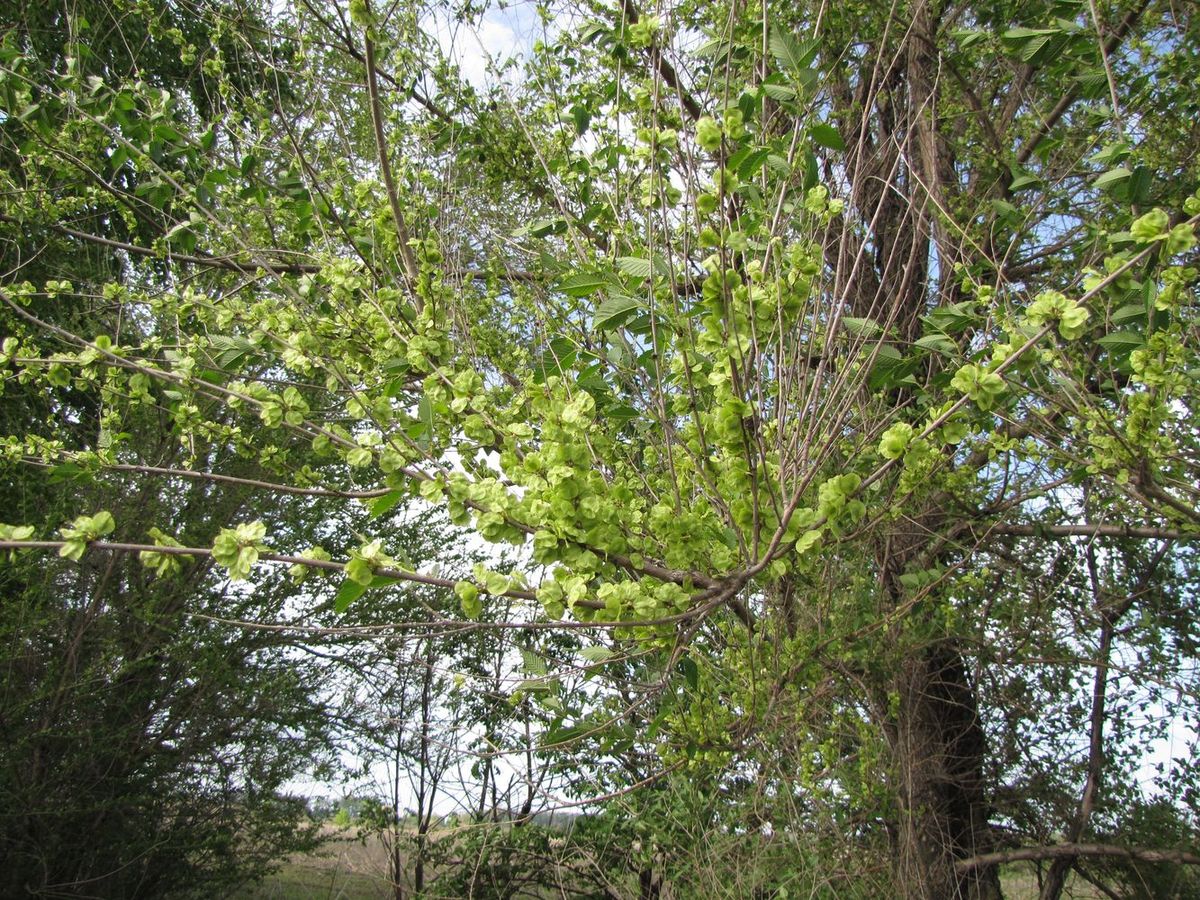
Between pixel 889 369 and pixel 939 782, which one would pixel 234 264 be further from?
pixel 939 782

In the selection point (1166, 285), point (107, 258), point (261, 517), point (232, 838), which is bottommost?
point (232, 838)

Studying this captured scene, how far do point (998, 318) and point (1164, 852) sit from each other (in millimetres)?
3139

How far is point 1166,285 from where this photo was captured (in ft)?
5.22

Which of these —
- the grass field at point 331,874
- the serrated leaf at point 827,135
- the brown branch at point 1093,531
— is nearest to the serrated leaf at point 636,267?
the serrated leaf at point 827,135

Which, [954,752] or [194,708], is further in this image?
[194,708]

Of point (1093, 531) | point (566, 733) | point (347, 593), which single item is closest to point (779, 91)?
point (347, 593)

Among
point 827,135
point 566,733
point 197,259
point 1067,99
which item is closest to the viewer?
point 827,135

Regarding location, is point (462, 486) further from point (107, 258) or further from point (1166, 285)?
point (107, 258)

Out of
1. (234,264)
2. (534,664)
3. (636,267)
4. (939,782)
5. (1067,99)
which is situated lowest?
(939,782)

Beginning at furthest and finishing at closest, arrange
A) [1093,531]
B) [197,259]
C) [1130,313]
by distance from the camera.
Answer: [1093,531] < [197,259] < [1130,313]

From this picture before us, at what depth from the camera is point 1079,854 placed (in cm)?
374

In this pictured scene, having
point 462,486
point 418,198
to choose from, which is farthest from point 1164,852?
point 418,198

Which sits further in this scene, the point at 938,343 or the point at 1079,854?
the point at 1079,854

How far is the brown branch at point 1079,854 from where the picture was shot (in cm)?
343
